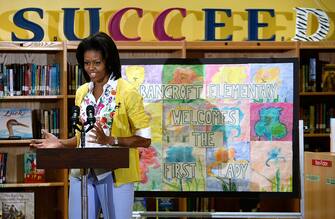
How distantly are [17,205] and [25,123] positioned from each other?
72 cm

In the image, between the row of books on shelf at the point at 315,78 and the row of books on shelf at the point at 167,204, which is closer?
the row of books on shelf at the point at 167,204

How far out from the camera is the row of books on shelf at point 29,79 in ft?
18.3

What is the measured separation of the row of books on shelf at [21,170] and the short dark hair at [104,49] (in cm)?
276

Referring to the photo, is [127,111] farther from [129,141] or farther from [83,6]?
[83,6]

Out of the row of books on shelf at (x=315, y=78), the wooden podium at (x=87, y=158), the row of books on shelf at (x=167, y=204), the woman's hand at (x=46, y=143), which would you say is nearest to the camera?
the wooden podium at (x=87, y=158)

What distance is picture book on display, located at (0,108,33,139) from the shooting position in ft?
18.4

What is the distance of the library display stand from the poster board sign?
136cm

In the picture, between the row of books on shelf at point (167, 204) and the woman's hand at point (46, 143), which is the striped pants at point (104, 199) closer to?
the woman's hand at point (46, 143)

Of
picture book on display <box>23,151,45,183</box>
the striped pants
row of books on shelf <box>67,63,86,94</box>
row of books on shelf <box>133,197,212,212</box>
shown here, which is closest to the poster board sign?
row of books on shelf <box>133,197,212,212</box>

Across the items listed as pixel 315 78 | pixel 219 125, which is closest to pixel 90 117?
pixel 219 125

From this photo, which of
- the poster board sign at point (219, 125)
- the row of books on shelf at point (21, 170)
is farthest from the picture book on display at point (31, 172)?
the poster board sign at point (219, 125)

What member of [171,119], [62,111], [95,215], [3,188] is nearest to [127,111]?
[95,215]

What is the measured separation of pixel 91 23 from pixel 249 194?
254 centimetres

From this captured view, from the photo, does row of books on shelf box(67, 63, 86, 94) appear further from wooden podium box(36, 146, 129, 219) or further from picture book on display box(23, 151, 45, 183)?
wooden podium box(36, 146, 129, 219)
